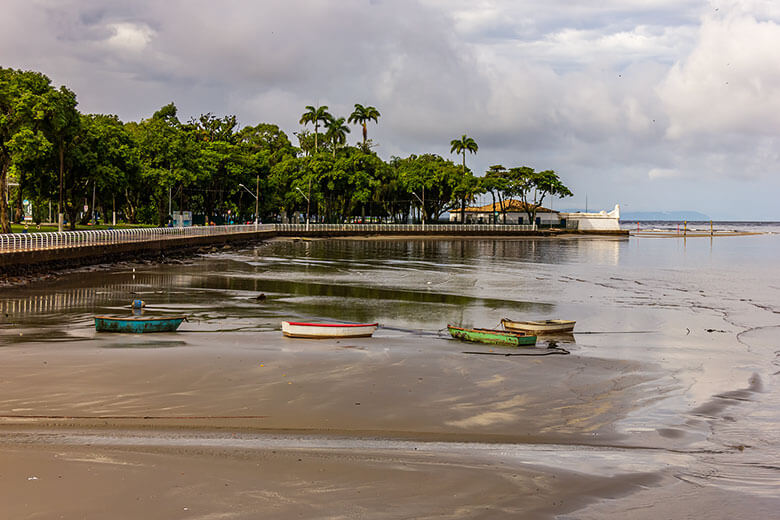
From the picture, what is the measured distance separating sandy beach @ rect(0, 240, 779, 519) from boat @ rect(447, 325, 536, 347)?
1.76 ft

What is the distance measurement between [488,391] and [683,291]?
1264 inches

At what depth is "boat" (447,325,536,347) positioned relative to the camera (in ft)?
69.1

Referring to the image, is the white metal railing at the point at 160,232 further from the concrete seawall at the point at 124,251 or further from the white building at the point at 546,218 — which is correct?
the white building at the point at 546,218

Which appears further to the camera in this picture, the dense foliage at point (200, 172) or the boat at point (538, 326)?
the dense foliage at point (200, 172)

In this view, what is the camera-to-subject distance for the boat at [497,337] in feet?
69.1

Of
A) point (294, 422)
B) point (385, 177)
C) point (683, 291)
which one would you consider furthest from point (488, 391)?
point (385, 177)

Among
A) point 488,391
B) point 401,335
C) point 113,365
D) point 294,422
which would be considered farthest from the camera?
point 401,335

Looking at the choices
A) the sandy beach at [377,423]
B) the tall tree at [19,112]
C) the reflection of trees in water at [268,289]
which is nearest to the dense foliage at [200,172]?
the tall tree at [19,112]

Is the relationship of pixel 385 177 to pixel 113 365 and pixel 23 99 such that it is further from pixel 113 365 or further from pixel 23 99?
pixel 113 365

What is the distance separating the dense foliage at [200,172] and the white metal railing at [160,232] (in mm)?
6170

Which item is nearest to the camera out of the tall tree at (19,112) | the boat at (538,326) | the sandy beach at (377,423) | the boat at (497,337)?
the sandy beach at (377,423)

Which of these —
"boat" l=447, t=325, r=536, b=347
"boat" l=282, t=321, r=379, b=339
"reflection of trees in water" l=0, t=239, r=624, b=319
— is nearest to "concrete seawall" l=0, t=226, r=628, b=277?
"reflection of trees in water" l=0, t=239, r=624, b=319

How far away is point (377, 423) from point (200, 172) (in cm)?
8730

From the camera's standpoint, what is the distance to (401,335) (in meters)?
23.4
